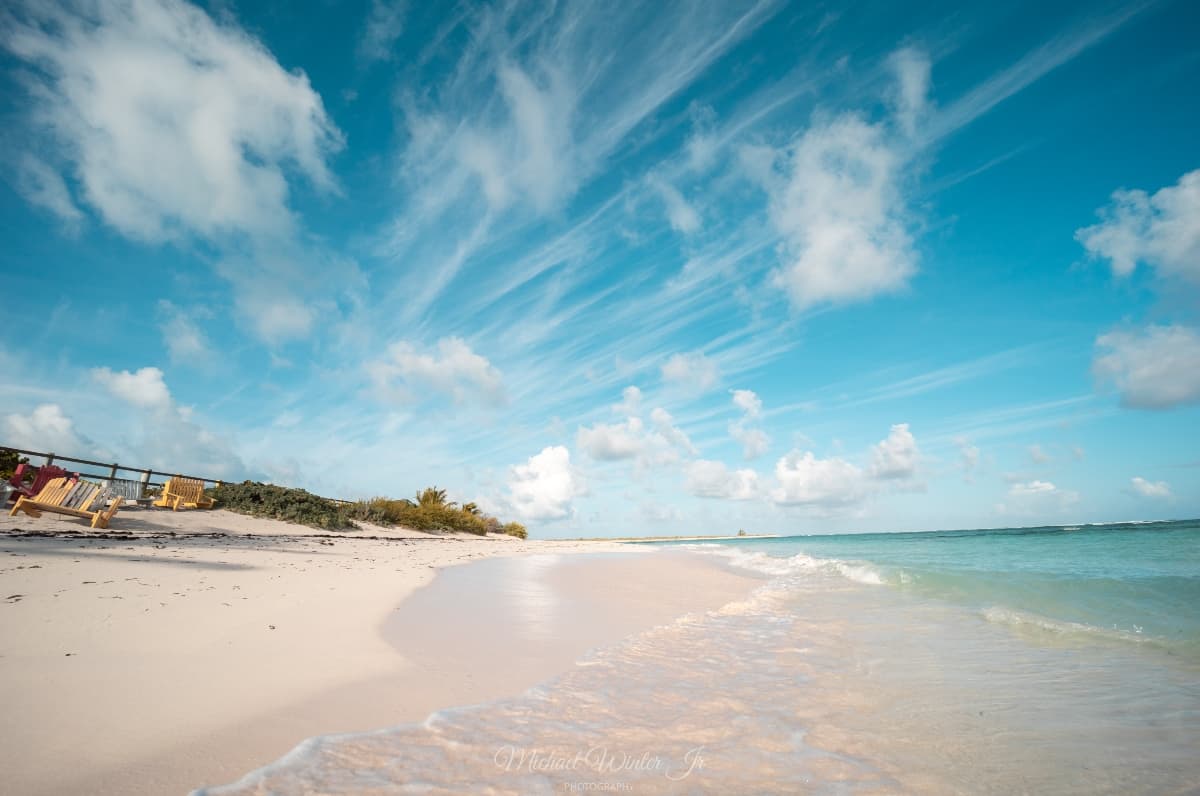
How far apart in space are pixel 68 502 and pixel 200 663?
14.3 m

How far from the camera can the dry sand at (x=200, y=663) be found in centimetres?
251

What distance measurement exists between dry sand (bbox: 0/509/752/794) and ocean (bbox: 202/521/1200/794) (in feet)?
1.30

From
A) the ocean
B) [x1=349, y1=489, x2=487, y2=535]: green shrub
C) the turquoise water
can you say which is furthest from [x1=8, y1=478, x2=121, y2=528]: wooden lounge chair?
the turquoise water

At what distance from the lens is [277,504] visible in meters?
21.2

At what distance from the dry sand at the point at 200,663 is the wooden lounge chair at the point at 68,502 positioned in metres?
5.62

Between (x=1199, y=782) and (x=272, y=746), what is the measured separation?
16.4 ft

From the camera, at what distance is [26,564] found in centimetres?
686

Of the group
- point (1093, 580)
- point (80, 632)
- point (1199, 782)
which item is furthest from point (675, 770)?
point (1093, 580)

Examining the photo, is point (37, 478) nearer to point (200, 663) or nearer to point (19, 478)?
point (19, 478)

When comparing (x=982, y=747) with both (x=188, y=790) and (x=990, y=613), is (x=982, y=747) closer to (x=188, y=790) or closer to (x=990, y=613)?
(x=188, y=790)

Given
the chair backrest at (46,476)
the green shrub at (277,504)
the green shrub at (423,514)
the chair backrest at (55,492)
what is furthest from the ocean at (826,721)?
the green shrub at (423,514)

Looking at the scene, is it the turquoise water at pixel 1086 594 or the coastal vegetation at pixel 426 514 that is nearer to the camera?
the turquoise water at pixel 1086 594

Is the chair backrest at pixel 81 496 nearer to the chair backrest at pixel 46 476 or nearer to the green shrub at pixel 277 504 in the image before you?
the chair backrest at pixel 46 476

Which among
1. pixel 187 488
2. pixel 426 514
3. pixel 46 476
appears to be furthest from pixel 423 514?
pixel 46 476
